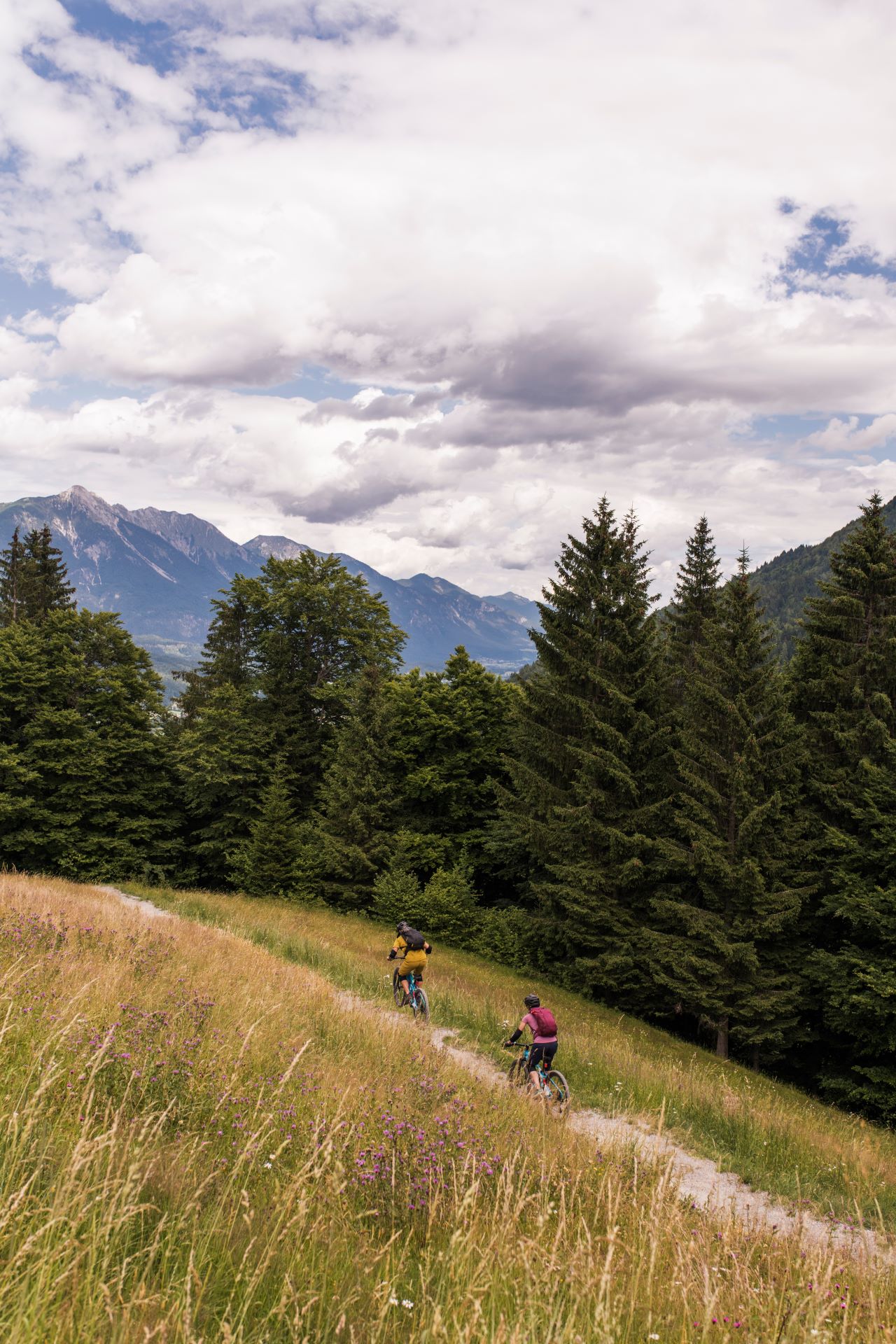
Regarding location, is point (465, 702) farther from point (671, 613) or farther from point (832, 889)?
point (832, 889)

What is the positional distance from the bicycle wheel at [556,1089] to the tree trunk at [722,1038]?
49.1 feet

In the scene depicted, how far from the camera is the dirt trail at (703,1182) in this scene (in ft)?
16.4

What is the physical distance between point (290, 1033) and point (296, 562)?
37.1 m

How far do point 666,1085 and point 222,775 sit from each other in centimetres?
2848

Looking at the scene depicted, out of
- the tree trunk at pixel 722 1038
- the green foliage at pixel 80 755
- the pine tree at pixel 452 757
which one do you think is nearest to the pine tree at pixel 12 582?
the green foliage at pixel 80 755

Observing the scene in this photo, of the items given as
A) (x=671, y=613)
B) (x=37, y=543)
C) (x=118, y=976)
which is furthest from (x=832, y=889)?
(x=37, y=543)

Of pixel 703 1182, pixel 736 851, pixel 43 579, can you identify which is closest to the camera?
pixel 703 1182

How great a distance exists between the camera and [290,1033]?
298 inches

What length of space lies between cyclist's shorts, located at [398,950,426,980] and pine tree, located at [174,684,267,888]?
23620mm

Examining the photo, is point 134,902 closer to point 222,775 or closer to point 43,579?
point 222,775

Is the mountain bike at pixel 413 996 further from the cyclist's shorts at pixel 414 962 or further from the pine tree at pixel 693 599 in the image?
the pine tree at pixel 693 599

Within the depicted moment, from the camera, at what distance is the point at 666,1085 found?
10.4 m

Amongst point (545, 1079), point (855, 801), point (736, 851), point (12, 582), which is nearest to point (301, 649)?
point (12, 582)

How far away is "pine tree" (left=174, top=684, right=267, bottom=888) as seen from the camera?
35.7 meters
